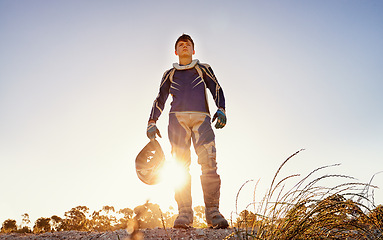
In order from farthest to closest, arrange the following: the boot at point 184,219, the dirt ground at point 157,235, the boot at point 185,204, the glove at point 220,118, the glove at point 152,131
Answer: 1. the glove at point 152,131
2. the glove at point 220,118
3. the boot at point 185,204
4. the boot at point 184,219
5. the dirt ground at point 157,235

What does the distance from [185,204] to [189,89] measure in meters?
1.55

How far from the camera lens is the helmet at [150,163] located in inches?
155

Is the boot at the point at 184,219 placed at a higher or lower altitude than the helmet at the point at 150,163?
lower

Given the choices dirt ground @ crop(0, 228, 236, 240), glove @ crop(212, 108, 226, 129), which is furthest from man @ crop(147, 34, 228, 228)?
dirt ground @ crop(0, 228, 236, 240)

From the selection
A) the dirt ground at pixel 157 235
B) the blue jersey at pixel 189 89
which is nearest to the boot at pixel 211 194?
the dirt ground at pixel 157 235

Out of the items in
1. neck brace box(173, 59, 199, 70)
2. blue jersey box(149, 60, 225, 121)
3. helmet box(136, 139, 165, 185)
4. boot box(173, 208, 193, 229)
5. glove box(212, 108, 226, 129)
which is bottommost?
boot box(173, 208, 193, 229)

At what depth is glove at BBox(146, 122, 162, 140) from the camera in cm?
432

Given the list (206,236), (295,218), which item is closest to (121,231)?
(206,236)

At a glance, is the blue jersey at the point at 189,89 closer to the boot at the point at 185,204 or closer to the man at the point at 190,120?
the man at the point at 190,120

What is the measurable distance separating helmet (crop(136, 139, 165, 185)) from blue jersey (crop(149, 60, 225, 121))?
1.71ft

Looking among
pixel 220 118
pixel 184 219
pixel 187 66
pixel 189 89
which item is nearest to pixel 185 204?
pixel 184 219

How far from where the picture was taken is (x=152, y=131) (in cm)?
433

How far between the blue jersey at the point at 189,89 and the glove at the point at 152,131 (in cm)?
15

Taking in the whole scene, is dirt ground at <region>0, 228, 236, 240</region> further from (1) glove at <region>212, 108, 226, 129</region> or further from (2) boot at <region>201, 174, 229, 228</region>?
(1) glove at <region>212, 108, 226, 129</region>
